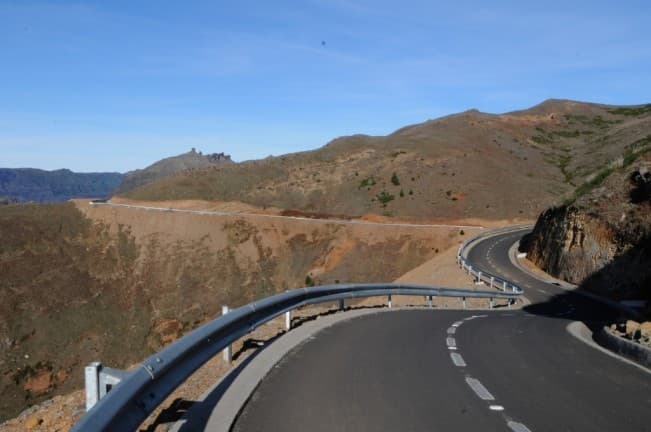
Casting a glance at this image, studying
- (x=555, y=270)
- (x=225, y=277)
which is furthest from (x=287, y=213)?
(x=555, y=270)

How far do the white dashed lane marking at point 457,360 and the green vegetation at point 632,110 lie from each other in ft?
482

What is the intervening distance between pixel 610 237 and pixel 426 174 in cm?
5250

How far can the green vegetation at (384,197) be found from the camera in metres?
76.1

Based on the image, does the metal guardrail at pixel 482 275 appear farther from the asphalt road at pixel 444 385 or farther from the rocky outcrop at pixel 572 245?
the asphalt road at pixel 444 385

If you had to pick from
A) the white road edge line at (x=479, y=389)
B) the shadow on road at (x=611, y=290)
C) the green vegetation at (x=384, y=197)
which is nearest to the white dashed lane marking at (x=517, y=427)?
the white road edge line at (x=479, y=389)

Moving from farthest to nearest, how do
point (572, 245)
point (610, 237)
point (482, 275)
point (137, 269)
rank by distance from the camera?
point (137, 269), point (572, 245), point (482, 275), point (610, 237)

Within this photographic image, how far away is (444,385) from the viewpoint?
300 inches

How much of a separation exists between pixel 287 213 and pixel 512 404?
6512cm

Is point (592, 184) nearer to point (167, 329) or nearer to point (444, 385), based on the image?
point (167, 329)

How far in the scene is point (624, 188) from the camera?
3328 centimetres

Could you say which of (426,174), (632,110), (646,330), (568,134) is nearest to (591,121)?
(568,134)

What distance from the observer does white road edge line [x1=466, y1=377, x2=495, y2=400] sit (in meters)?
7.07

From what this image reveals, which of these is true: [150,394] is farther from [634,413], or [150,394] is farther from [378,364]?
[634,413]

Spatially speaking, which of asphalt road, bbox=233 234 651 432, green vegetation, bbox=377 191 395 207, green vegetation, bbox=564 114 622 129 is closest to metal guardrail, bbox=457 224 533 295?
asphalt road, bbox=233 234 651 432
